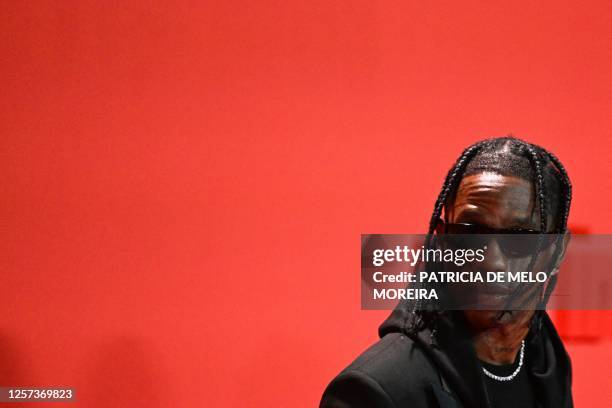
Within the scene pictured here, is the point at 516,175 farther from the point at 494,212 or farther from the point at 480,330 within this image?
the point at 480,330

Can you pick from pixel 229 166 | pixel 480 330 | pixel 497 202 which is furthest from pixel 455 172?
pixel 229 166

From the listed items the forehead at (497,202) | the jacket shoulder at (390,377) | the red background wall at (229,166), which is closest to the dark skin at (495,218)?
the forehead at (497,202)

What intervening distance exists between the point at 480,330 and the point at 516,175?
217mm

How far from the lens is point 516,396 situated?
1190 millimetres

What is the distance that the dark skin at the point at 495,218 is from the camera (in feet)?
3.64

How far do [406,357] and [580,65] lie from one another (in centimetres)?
103

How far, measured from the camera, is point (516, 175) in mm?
1129

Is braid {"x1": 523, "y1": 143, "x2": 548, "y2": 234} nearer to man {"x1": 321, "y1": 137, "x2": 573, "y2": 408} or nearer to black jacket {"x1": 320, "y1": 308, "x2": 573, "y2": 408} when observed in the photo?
man {"x1": 321, "y1": 137, "x2": 573, "y2": 408}

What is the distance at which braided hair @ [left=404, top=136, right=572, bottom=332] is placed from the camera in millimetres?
1134

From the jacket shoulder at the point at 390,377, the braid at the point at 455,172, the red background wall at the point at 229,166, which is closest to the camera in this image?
the jacket shoulder at the point at 390,377

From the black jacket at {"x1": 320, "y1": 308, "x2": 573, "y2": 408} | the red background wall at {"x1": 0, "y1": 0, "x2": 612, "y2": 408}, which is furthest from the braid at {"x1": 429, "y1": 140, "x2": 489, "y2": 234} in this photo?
the red background wall at {"x1": 0, "y1": 0, "x2": 612, "y2": 408}

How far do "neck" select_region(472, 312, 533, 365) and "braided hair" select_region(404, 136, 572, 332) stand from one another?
8cm

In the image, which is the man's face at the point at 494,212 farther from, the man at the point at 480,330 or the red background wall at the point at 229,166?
the red background wall at the point at 229,166

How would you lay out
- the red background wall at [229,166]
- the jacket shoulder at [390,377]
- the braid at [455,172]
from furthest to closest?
1. the red background wall at [229,166]
2. the braid at [455,172]
3. the jacket shoulder at [390,377]
